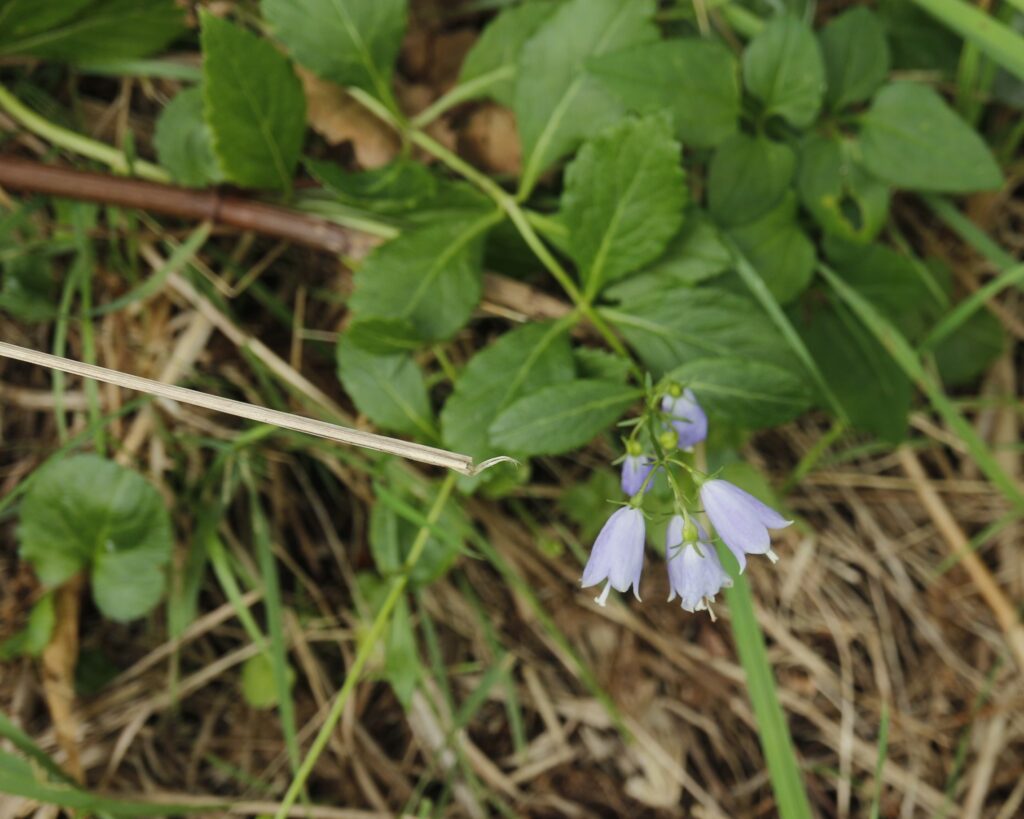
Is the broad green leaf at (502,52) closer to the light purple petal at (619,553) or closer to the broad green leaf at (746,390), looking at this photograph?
the broad green leaf at (746,390)

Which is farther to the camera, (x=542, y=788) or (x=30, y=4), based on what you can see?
(x=542, y=788)

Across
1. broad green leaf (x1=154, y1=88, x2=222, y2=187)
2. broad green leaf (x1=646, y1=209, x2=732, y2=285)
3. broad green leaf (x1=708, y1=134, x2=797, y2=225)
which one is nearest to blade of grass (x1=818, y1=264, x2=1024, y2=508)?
broad green leaf (x1=708, y1=134, x2=797, y2=225)

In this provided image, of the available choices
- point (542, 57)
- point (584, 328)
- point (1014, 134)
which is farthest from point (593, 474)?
point (1014, 134)

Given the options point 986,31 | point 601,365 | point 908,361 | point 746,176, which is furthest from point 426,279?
point 986,31

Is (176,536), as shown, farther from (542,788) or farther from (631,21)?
(631,21)

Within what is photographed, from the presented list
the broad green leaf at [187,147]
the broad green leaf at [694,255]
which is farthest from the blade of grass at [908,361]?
the broad green leaf at [187,147]
